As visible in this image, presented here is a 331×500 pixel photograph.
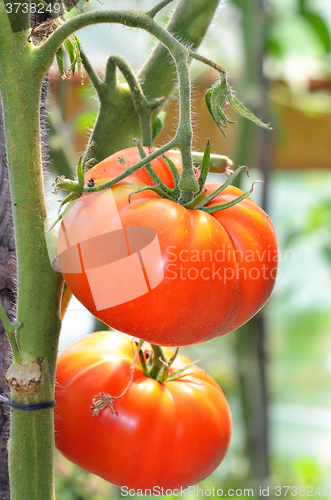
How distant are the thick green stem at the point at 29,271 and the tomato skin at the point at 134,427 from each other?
0.06 m

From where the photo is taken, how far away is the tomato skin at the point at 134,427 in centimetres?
39

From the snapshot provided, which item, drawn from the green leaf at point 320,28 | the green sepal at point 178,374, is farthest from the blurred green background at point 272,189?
the green sepal at point 178,374

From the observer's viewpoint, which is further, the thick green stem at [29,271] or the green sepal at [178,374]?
the green sepal at [178,374]

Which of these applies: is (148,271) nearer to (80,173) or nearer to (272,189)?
(80,173)

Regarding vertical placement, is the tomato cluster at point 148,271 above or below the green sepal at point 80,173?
below

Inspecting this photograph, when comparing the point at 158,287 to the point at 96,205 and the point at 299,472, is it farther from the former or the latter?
the point at 299,472

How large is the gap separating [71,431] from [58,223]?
0.18 metres

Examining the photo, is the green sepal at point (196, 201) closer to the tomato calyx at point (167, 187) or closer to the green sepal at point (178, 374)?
the tomato calyx at point (167, 187)

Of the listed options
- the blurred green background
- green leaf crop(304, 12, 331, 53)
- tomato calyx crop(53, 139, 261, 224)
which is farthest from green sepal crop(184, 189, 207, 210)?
green leaf crop(304, 12, 331, 53)

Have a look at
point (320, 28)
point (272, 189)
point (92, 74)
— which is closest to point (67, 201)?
point (92, 74)

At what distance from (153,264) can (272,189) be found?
1.19 metres

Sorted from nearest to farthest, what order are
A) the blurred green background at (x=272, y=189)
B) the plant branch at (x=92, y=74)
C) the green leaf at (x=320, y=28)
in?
the plant branch at (x=92, y=74), the blurred green background at (x=272, y=189), the green leaf at (x=320, y=28)

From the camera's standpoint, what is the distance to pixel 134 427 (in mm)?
392

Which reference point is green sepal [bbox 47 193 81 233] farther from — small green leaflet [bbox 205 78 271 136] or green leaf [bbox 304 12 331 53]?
green leaf [bbox 304 12 331 53]
